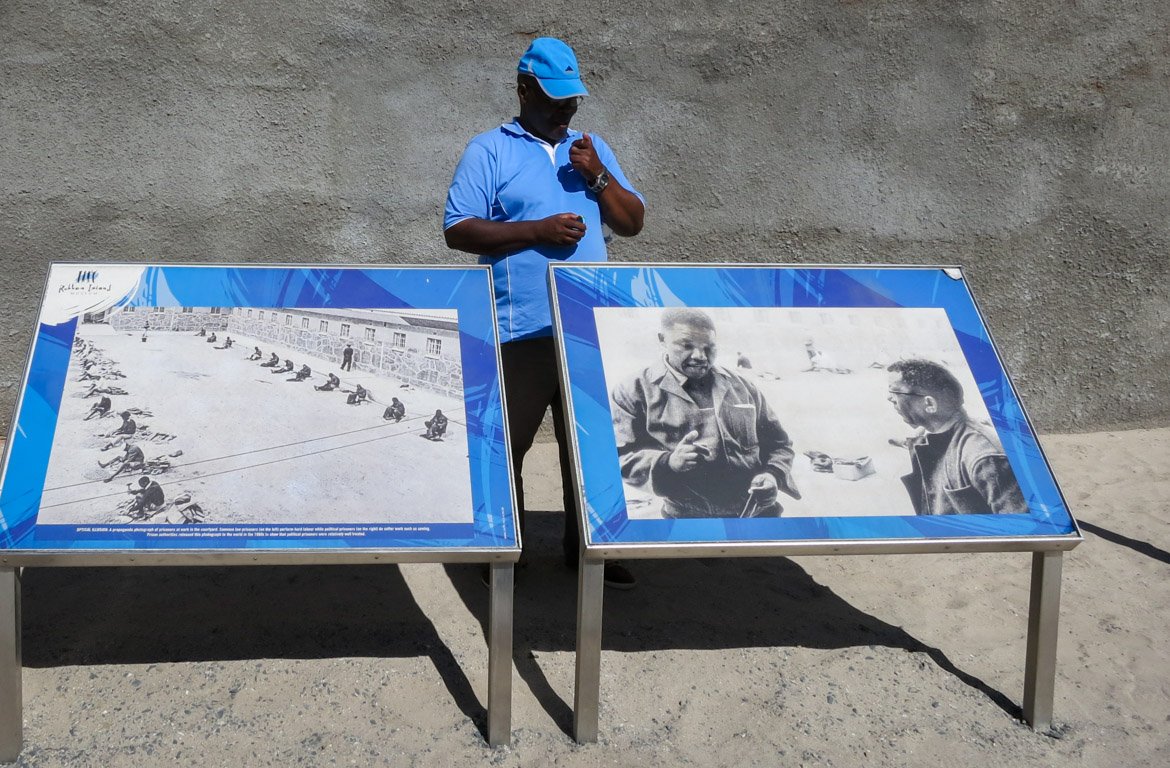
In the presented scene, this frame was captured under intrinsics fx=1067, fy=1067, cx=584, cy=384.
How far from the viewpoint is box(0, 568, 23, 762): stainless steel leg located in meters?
2.36

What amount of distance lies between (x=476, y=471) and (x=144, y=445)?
2.49 ft

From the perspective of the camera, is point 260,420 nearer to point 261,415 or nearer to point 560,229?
point 261,415

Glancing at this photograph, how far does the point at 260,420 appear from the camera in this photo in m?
2.52

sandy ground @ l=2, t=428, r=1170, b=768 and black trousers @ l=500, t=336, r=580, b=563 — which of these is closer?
sandy ground @ l=2, t=428, r=1170, b=768

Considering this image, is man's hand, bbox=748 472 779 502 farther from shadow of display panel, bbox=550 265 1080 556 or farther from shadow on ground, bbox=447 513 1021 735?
shadow on ground, bbox=447 513 1021 735

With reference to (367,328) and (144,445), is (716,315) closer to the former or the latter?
(367,328)

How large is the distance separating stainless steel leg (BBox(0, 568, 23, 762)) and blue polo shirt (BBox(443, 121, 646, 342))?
134cm

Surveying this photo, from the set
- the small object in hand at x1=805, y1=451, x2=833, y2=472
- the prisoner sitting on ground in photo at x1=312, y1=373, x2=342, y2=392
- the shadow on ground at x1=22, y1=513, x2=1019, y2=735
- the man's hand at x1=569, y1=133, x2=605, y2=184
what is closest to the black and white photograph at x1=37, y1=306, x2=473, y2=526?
the prisoner sitting on ground in photo at x1=312, y1=373, x2=342, y2=392

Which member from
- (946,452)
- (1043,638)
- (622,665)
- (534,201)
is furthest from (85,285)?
(1043,638)

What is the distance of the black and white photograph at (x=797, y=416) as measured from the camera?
8.34 ft

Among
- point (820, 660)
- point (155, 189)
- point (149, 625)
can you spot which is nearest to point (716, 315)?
point (820, 660)

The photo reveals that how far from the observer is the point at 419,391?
8.57 feet

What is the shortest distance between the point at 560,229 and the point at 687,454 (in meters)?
0.69

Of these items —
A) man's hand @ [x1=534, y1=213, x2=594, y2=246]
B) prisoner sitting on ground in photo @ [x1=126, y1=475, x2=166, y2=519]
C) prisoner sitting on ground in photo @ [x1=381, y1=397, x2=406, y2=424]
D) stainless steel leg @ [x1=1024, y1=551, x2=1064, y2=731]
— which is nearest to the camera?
prisoner sitting on ground in photo @ [x1=126, y1=475, x2=166, y2=519]
